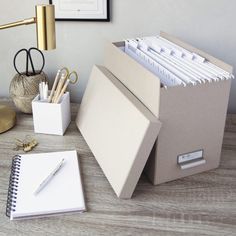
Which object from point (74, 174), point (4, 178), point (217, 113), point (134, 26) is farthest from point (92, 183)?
point (134, 26)

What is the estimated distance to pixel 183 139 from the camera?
80 cm

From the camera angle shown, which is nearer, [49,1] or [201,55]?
[201,55]

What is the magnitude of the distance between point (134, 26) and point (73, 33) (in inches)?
8.1

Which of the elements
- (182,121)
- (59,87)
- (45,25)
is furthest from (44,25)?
(182,121)

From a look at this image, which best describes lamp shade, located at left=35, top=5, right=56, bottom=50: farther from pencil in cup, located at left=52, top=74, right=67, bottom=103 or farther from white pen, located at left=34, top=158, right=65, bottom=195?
white pen, located at left=34, top=158, right=65, bottom=195

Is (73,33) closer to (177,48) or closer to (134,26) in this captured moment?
(134,26)

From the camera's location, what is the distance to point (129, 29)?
115 centimetres

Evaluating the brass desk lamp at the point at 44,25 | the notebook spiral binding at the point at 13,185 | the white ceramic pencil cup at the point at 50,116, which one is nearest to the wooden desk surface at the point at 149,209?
the notebook spiral binding at the point at 13,185

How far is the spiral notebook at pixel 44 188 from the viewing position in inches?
28.5

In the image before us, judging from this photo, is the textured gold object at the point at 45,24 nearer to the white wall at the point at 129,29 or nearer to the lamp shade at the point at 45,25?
the lamp shade at the point at 45,25

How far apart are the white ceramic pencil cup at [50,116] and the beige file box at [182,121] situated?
0.77 ft

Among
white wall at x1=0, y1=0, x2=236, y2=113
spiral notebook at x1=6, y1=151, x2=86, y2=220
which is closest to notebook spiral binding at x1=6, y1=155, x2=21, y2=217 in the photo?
spiral notebook at x1=6, y1=151, x2=86, y2=220

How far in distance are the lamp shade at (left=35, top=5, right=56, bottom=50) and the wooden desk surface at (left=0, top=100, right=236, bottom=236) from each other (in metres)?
0.30

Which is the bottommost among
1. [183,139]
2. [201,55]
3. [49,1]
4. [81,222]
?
[81,222]
